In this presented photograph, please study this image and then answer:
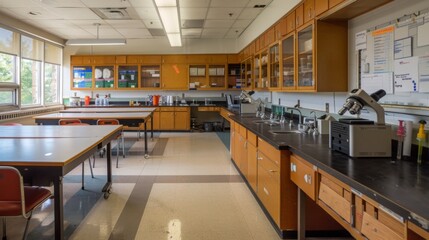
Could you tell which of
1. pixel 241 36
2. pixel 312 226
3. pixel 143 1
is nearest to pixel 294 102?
pixel 312 226

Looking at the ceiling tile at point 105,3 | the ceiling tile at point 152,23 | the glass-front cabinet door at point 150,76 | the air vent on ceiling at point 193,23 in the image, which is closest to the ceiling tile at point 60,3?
the ceiling tile at point 105,3

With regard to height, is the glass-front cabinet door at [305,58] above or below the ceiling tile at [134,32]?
below

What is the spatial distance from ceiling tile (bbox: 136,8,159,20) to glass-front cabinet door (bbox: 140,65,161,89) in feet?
11.0

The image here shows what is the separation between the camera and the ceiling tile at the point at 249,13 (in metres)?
6.94

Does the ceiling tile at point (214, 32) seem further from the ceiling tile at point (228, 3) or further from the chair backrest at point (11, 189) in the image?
the chair backrest at point (11, 189)

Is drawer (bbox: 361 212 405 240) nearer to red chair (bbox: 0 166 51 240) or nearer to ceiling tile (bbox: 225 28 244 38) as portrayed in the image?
red chair (bbox: 0 166 51 240)

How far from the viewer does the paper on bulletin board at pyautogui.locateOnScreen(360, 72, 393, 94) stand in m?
2.76

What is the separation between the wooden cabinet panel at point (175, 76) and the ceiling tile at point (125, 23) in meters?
2.33

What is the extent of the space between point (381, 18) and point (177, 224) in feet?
8.79

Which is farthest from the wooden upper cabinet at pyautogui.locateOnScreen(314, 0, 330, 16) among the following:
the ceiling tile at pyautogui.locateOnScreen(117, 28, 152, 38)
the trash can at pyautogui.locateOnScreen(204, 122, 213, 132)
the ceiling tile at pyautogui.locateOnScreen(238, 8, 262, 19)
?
the trash can at pyautogui.locateOnScreen(204, 122, 213, 132)

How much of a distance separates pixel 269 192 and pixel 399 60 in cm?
163

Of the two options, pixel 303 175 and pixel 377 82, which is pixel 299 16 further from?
pixel 303 175

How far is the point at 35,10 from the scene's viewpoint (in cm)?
683

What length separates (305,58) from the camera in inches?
158
